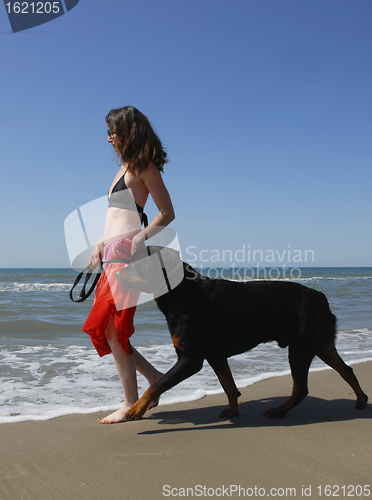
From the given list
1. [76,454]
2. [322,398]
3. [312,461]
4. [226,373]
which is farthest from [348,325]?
[76,454]

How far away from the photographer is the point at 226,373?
284cm

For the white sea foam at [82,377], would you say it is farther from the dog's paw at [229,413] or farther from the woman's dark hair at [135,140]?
the woman's dark hair at [135,140]

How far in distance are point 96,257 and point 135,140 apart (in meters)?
0.90

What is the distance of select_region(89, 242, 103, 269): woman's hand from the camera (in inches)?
113

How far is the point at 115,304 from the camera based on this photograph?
8.71 ft

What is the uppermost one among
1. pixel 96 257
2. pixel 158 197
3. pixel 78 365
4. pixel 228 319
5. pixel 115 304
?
pixel 158 197

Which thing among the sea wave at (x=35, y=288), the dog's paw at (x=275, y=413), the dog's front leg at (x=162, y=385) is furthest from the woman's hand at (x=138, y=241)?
the sea wave at (x=35, y=288)

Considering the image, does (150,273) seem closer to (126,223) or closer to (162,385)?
(126,223)

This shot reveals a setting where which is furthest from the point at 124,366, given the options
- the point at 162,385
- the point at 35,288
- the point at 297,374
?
the point at 35,288

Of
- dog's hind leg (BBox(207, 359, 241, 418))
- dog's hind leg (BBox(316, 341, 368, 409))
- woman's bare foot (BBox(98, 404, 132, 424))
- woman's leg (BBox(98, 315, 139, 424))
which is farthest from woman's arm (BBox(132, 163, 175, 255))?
dog's hind leg (BBox(316, 341, 368, 409))

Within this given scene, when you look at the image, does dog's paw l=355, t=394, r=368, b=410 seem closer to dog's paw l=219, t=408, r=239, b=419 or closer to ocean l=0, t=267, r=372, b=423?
dog's paw l=219, t=408, r=239, b=419

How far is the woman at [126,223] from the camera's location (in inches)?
104

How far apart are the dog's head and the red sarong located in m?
0.10

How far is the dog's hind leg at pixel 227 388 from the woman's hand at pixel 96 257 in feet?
3.57
